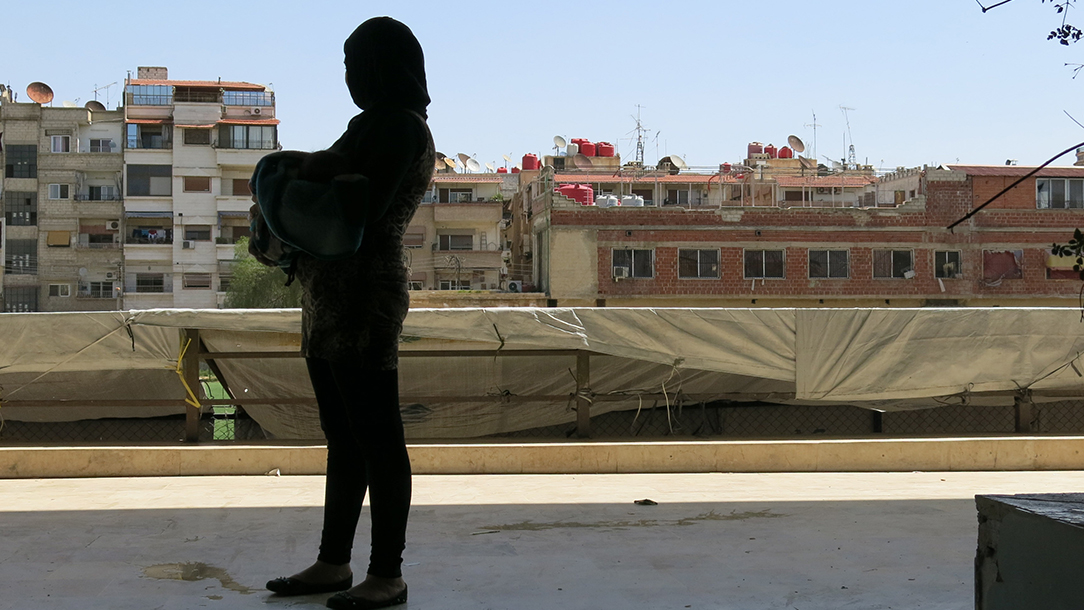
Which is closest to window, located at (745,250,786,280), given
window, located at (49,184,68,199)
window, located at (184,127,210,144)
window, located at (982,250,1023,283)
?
window, located at (982,250,1023,283)

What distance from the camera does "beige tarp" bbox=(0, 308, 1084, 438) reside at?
7.86 meters

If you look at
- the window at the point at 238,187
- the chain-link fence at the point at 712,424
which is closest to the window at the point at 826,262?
the window at the point at 238,187

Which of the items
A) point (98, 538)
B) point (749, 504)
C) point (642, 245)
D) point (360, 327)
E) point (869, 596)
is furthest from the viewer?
point (642, 245)

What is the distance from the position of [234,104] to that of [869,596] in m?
65.0

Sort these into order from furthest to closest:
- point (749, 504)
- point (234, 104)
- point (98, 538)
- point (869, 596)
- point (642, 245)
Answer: point (234, 104), point (642, 245), point (749, 504), point (98, 538), point (869, 596)

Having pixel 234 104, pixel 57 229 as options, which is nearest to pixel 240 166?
pixel 234 104

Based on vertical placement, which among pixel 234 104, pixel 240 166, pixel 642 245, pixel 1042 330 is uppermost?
pixel 234 104

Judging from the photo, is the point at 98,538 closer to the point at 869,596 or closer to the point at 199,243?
the point at 869,596

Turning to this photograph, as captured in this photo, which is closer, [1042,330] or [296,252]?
[296,252]

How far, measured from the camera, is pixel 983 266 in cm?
4609

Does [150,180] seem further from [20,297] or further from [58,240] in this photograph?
[20,297]

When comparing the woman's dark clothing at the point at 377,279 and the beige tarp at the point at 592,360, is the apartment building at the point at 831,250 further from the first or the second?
the woman's dark clothing at the point at 377,279

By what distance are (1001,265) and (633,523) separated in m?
45.6

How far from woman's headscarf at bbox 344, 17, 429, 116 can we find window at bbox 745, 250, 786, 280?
142 ft
